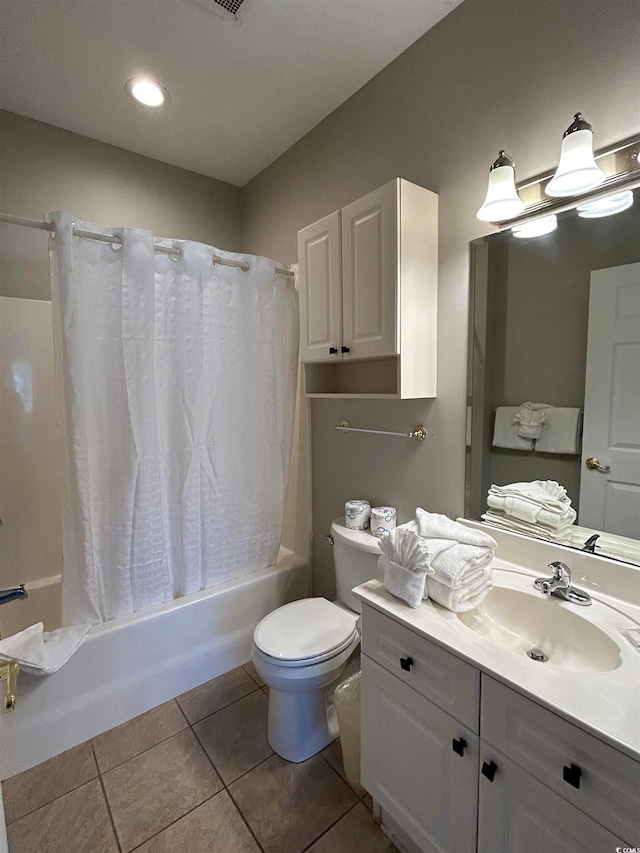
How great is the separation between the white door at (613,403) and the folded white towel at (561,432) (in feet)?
0.08

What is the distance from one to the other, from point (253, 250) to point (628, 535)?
96.0 inches

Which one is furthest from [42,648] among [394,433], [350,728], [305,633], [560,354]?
[560,354]

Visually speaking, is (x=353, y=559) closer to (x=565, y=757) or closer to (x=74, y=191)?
(x=565, y=757)

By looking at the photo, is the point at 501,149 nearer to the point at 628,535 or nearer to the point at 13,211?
the point at 628,535

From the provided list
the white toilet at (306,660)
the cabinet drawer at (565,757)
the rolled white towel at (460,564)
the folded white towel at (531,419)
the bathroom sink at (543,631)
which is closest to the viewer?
the cabinet drawer at (565,757)

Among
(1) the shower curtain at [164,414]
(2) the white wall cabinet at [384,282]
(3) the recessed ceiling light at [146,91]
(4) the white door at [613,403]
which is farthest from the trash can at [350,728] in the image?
(3) the recessed ceiling light at [146,91]

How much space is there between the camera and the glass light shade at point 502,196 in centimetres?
122

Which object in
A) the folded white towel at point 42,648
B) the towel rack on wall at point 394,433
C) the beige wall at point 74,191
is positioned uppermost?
the beige wall at point 74,191

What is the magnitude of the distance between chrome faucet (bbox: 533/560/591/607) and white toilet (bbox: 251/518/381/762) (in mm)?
630

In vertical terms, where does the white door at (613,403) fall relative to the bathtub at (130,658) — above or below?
above

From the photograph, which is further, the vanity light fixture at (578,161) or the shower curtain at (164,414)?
the shower curtain at (164,414)

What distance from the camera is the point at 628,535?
1.13m

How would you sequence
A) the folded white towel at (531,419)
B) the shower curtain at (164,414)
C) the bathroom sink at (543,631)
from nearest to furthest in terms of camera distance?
the bathroom sink at (543,631) < the folded white towel at (531,419) < the shower curtain at (164,414)

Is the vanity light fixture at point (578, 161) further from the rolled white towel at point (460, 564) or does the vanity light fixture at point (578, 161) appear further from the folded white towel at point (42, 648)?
the folded white towel at point (42, 648)
